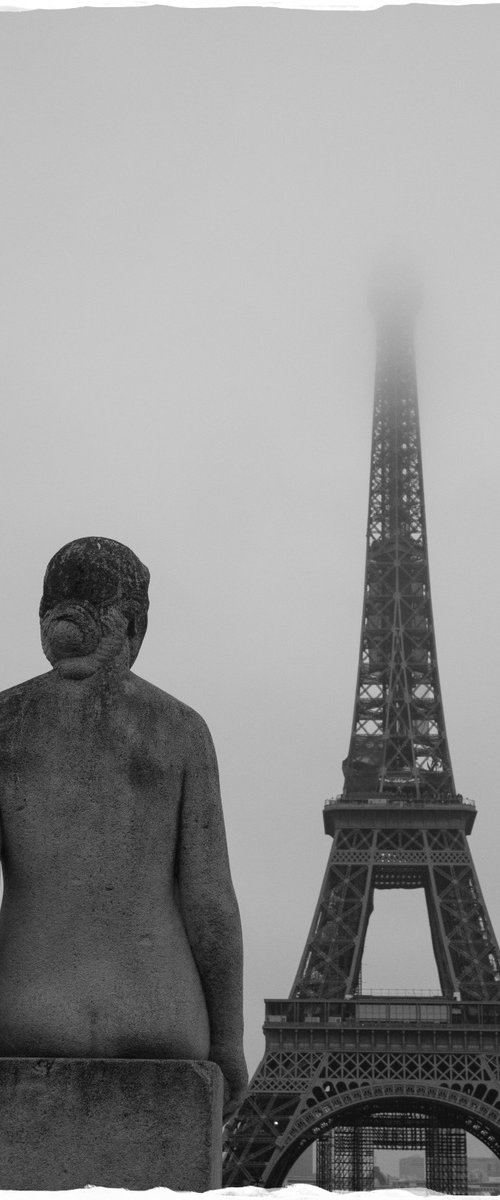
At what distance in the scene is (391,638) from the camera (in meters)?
67.2

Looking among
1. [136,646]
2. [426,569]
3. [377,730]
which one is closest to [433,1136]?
[377,730]

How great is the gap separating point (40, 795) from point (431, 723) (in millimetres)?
61599

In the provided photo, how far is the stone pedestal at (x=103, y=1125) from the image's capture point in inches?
157

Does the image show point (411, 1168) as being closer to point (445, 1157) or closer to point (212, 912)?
point (445, 1157)

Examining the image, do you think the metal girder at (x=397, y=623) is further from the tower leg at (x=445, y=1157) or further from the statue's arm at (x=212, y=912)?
the statue's arm at (x=212, y=912)

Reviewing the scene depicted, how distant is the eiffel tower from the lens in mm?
49781

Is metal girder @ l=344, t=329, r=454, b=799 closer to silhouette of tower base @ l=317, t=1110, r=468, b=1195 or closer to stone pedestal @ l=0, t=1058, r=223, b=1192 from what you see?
silhouette of tower base @ l=317, t=1110, r=468, b=1195

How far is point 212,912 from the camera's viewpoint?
4629 mm

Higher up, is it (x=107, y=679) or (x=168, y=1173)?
(x=107, y=679)

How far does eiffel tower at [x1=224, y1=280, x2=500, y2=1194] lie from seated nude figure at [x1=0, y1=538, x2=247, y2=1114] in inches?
1667

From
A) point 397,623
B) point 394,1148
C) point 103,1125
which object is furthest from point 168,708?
point 394,1148

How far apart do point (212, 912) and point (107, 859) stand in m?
0.40

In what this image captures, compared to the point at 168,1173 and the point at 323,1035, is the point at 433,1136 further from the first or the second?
the point at 168,1173

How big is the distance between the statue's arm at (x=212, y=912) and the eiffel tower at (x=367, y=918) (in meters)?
42.2
